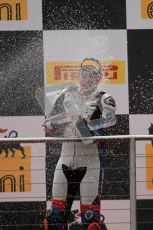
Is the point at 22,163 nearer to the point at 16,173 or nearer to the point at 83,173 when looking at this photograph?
the point at 16,173

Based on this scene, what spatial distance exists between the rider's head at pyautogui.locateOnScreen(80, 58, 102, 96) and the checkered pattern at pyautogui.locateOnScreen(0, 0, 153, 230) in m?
0.08

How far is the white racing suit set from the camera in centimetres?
280

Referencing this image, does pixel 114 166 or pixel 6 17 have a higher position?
pixel 6 17

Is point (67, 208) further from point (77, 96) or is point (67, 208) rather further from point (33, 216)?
point (77, 96)

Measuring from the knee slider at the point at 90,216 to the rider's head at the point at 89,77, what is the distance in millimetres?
588

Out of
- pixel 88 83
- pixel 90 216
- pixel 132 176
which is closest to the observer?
pixel 132 176

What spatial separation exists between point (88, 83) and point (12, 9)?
552mm

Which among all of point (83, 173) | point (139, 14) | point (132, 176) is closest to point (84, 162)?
point (83, 173)

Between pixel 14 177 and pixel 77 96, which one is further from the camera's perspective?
pixel 14 177

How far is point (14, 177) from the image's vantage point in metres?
2.99

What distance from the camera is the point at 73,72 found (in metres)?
3.00

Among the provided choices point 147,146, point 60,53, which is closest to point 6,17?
point 60,53

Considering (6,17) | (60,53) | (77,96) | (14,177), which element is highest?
(6,17)

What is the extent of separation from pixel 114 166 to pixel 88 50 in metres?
0.63
